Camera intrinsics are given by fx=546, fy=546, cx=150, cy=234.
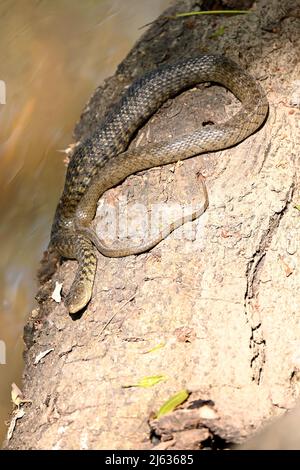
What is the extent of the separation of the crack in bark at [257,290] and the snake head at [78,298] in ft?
4.24

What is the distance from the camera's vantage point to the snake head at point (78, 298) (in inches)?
170

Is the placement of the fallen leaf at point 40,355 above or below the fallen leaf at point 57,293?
below

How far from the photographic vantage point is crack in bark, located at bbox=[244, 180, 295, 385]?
140 inches

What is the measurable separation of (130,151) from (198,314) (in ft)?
6.34

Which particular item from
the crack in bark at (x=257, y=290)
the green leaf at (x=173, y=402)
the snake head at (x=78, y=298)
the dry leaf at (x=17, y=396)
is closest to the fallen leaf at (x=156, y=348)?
the green leaf at (x=173, y=402)

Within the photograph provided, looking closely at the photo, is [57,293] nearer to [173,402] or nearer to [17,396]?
[17,396]

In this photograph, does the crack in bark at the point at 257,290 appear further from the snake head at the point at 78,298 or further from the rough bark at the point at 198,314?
the snake head at the point at 78,298

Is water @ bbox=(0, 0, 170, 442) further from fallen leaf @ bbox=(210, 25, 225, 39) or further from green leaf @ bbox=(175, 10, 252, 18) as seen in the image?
fallen leaf @ bbox=(210, 25, 225, 39)

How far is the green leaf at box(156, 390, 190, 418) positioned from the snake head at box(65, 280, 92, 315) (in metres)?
1.23

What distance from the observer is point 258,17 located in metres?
5.48

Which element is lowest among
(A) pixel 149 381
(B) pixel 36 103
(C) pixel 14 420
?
(A) pixel 149 381

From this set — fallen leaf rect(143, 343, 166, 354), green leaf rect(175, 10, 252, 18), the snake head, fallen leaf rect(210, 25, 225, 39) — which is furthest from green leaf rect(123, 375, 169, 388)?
green leaf rect(175, 10, 252, 18)

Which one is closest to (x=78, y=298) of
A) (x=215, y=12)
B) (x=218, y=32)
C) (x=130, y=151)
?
(x=130, y=151)

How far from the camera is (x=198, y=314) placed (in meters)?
3.76
